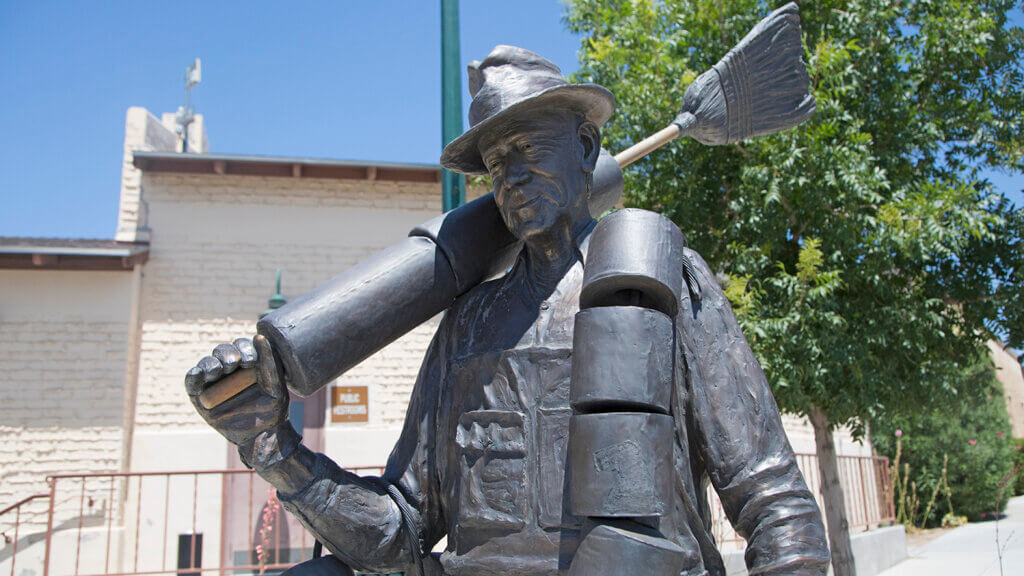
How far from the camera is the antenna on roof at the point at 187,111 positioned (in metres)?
13.1

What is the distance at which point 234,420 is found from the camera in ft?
5.80

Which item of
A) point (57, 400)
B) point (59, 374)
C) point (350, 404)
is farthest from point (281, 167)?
point (57, 400)

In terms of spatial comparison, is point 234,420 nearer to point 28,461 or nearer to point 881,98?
point 881,98

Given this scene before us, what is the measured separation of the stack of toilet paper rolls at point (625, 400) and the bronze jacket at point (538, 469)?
118 millimetres

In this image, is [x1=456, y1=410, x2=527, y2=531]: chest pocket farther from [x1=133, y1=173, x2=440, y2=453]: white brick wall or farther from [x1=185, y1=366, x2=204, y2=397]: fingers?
[x1=133, y1=173, x2=440, y2=453]: white brick wall

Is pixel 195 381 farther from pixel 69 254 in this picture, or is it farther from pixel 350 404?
pixel 69 254

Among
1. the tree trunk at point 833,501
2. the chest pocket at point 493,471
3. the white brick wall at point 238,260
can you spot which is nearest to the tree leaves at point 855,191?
the tree trunk at point 833,501

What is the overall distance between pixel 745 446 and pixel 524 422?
0.50 m

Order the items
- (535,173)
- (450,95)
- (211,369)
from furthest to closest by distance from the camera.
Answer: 1. (450,95)
2. (535,173)
3. (211,369)

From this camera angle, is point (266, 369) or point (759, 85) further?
point (759, 85)

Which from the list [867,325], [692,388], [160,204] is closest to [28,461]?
[160,204]

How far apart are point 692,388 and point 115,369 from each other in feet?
31.3

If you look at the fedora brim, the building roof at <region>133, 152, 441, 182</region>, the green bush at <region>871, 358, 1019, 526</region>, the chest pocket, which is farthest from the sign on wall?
the green bush at <region>871, 358, 1019, 526</region>

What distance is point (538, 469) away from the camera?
70.0 inches
